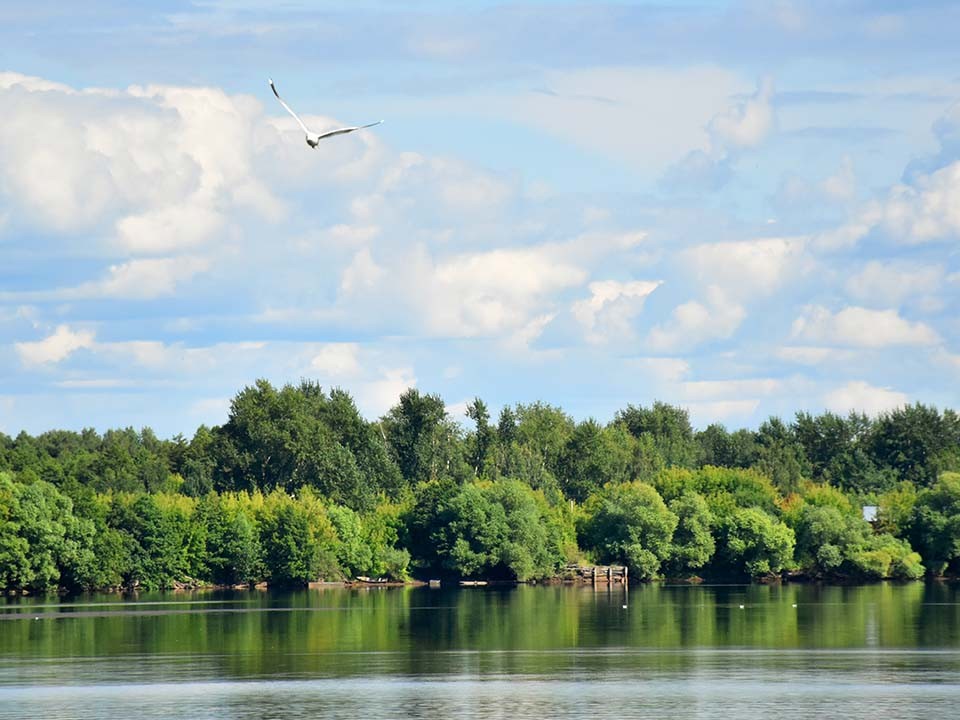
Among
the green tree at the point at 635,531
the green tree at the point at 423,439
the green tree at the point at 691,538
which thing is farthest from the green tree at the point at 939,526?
the green tree at the point at 423,439

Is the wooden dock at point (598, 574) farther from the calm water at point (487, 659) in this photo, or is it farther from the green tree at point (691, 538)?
the calm water at point (487, 659)

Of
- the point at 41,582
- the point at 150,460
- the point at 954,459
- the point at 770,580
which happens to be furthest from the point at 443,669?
the point at 954,459

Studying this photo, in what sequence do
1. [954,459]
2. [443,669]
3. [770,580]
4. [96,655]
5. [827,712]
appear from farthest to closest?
[954,459] → [770,580] → [96,655] → [443,669] → [827,712]

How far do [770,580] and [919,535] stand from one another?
15.1m

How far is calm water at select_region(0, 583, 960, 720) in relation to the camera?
5778cm

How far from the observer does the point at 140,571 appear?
143 meters

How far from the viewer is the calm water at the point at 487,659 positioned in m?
57.8

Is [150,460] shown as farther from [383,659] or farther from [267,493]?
[383,659]

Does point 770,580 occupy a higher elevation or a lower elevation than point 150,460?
lower

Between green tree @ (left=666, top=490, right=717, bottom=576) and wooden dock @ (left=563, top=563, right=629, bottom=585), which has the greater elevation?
green tree @ (left=666, top=490, right=717, bottom=576)

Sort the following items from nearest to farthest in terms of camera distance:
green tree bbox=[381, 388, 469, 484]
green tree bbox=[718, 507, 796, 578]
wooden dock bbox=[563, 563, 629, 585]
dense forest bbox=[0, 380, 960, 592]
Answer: dense forest bbox=[0, 380, 960, 592] < green tree bbox=[718, 507, 796, 578] < wooden dock bbox=[563, 563, 629, 585] < green tree bbox=[381, 388, 469, 484]

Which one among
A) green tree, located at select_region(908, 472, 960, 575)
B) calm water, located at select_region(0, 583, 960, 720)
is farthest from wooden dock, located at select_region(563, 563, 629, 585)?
calm water, located at select_region(0, 583, 960, 720)

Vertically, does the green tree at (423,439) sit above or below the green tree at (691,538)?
above

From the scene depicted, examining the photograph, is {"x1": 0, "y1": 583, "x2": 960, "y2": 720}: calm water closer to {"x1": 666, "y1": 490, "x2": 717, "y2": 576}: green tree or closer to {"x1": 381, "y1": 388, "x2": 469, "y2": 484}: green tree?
{"x1": 666, "y1": 490, "x2": 717, "y2": 576}: green tree
